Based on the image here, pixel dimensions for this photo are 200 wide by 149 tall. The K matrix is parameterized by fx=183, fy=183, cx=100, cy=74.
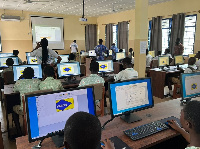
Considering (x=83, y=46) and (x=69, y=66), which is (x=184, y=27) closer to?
(x=69, y=66)

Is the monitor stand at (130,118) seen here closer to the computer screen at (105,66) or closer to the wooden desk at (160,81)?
the computer screen at (105,66)

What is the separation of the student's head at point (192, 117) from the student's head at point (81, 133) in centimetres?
74

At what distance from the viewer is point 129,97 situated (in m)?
1.81

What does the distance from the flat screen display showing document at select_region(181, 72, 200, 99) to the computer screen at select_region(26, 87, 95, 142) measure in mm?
1270

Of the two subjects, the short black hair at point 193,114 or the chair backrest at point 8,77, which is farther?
the chair backrest at point 8,77

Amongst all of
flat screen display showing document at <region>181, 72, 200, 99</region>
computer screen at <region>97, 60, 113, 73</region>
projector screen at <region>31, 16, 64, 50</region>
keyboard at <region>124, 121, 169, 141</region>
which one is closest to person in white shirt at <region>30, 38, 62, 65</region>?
computer screen at <region>97, 60, 113, 73</region>

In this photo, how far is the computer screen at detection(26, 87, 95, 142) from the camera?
133 centimetres

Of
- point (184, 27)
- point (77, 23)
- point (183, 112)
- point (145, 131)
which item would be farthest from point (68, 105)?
point (77, 23)

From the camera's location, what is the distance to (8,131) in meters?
3.08

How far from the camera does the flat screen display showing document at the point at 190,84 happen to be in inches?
86.7

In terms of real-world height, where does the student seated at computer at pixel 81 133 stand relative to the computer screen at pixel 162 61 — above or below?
below

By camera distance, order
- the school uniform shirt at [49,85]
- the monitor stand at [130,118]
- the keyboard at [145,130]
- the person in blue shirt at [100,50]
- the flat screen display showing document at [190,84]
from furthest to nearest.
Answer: the person in blue shirt at [100,50] < the school uniform shirt at [49,85] < the flat screen display showing document at [190,84] < the monitor stand at [130,118] < the keyboard at [145,130]

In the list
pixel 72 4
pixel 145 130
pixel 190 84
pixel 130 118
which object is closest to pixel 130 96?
pixel 130 118

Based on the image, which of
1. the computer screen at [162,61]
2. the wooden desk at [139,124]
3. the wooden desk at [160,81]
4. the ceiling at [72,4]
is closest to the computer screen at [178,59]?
the computer screen at [162,61]
